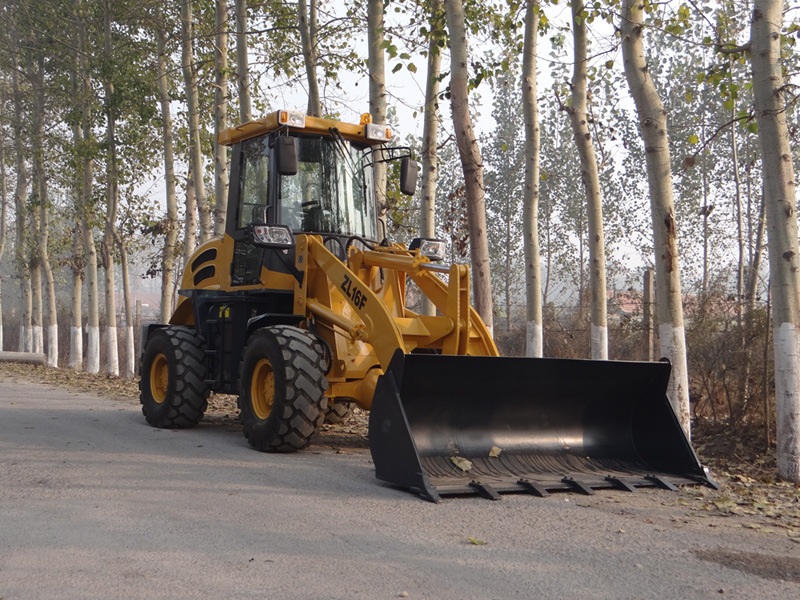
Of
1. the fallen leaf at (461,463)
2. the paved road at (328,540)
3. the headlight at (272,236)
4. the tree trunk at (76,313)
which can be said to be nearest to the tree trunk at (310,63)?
the headlight at (272,236)

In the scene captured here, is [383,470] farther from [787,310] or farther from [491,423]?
[787,310]

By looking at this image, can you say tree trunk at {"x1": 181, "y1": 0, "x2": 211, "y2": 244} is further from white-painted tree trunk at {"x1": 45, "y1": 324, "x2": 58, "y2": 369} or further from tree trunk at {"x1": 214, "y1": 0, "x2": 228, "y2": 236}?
white-painted tree trunk at {"x1": 45, "y1": 324, "x2": 58, "y2": 369}

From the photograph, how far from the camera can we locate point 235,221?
9.72 meters

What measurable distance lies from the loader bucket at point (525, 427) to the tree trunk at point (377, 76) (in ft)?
20.3

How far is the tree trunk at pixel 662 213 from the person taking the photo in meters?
8.68

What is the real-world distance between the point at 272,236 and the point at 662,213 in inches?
160

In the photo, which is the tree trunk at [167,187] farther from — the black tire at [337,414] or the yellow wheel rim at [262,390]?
the yellow wheel rim at [262,390]

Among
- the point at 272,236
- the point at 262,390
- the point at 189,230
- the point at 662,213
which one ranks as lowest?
the point at 262,390

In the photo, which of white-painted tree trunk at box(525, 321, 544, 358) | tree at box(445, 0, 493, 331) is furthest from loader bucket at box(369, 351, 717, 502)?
white-painted tree trunk at box(525, 321, 544, 358)

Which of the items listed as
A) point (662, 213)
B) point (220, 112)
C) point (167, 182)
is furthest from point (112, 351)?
point (662, 213)

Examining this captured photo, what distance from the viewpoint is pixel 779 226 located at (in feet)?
26.2

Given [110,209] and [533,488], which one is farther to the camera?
[110,209]

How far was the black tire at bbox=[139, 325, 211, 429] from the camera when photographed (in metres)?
9.67

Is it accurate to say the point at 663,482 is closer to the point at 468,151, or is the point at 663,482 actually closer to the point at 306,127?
the point at 306,127
